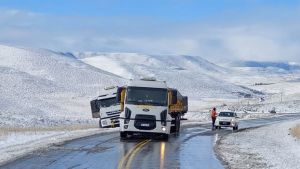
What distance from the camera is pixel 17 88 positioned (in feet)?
465

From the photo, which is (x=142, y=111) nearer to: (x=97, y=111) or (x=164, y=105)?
(x=164, y=105)

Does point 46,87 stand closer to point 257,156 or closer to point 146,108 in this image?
point 146,108

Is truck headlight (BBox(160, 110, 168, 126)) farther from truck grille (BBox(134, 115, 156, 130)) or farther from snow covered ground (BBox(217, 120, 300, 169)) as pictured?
snow covered ground (BBox(217, 120, 300, 169))

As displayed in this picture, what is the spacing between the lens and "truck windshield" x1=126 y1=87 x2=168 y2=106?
3184 cm

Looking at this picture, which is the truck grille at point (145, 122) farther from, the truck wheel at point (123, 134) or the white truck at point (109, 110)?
the white truck at point (109, 110)

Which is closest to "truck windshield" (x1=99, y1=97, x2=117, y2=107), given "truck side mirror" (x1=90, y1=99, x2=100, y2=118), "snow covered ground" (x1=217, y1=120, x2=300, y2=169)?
"truck side mirror" (x1=90, y1=99, x2=100, y2=118)

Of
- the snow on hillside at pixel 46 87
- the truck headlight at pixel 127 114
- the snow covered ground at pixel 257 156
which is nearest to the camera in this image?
the snow covered ground at pixel 257 156

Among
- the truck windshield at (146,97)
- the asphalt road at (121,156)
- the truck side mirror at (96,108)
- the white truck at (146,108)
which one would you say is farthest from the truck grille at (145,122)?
the truck side mirror at (96,108)

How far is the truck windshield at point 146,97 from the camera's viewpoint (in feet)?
104

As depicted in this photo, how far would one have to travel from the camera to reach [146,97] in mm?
31875

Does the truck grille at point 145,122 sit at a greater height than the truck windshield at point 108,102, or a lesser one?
lesser

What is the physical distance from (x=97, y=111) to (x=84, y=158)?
93.8ft

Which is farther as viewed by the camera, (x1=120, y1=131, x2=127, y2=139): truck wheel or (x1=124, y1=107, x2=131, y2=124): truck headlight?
(x1=120, y1=131, x2=127, y2=139): truck wheel

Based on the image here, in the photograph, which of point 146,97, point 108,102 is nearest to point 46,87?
point 108,102
